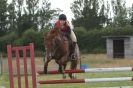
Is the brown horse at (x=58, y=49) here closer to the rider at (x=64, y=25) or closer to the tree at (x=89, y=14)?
the rider at (x=64, y=25)

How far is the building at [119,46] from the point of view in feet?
163

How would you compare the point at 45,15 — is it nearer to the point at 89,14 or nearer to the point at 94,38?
the point at 89,14

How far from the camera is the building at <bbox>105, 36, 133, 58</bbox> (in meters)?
49.8

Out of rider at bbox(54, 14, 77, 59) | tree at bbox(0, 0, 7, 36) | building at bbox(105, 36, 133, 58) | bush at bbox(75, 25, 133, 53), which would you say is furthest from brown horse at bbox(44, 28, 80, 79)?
tree at bbox(0, 0, 7, 36)

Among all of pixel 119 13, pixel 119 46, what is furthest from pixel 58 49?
pixel 119 13

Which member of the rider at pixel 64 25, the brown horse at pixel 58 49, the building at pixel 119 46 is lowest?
the building at pixel 119 46

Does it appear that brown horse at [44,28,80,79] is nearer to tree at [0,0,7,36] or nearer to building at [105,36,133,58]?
building at [105,36,133,58]

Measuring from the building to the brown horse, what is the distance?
121 feet

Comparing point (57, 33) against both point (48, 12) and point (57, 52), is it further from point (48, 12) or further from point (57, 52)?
point (48, 12)

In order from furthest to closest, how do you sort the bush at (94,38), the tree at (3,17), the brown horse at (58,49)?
the tree at (3,17) < the bush at (94,38) < the brown horse at (58,49)

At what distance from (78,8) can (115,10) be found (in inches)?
267

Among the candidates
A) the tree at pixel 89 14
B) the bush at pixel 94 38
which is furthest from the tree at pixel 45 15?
the bush at pixel 94 38

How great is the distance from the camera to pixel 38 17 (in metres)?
81.0

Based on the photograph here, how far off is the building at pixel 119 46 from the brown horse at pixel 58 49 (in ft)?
121
